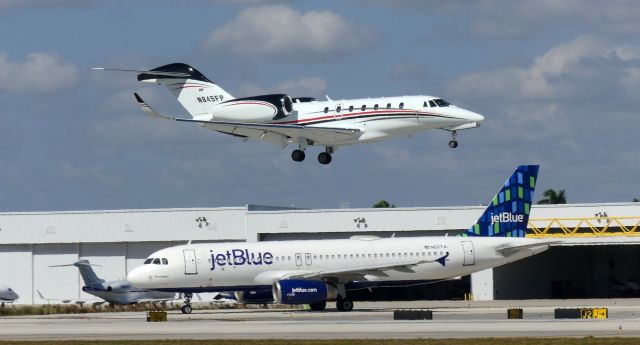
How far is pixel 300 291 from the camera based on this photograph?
64.4 metres

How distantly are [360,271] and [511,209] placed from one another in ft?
33.6

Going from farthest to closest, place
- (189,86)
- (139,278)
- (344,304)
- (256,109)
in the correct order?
(189,86) < (256,109) < (344,304) < (139,278)

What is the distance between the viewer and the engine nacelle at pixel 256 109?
6769 centimetres

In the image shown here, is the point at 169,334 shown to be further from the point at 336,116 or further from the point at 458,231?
Answer: the point at 458,231

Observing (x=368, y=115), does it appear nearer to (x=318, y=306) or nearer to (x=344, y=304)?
(x=344, y=304)

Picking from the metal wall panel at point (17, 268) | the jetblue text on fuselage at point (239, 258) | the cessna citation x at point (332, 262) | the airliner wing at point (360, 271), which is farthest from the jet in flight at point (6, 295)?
the airliner wing at point (360, 271)

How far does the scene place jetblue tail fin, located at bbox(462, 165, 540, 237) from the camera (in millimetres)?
71000

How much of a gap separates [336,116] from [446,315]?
13.2 m

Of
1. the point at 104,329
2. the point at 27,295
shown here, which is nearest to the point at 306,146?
the point at 104,329

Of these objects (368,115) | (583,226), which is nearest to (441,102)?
(368,115)

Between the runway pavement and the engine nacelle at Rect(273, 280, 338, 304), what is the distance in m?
0.90

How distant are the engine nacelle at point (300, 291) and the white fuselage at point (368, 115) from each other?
308 inches

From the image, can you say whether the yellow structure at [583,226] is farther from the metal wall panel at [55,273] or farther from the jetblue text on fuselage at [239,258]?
the metal wall panel at [55,273]

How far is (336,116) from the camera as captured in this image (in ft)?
221
